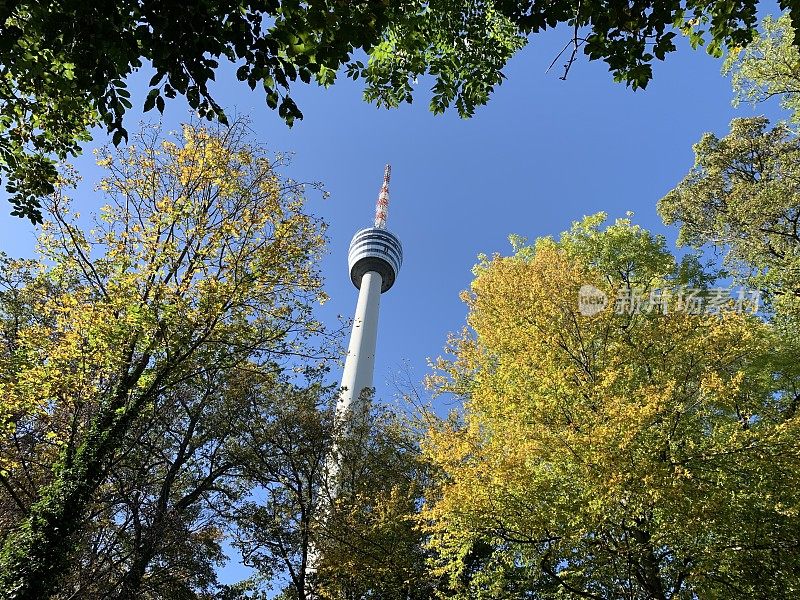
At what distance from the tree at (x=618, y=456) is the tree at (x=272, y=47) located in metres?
4.31

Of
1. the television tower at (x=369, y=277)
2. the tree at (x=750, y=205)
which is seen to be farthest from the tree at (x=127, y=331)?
the television tower at (x=369, y=277)

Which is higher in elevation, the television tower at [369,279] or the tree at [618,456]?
the television tower at [369,279]

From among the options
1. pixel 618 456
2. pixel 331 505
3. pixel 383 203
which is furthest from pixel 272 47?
pixel 383 203

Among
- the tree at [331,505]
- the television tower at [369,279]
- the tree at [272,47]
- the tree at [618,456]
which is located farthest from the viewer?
the television tower at [369,279]

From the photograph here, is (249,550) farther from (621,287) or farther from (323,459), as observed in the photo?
(621,287)

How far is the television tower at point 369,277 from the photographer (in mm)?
45562

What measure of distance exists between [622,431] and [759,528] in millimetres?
2268

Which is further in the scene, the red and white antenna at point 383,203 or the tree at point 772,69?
the red and white antenna at point 383,203

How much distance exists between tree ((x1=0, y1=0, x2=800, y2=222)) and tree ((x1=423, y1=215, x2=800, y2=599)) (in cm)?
431

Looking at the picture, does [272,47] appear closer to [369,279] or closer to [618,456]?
[618,456]

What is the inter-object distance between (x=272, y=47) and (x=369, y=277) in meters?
50.7

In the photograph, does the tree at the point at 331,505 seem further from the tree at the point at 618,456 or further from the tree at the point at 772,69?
the tree at the point at 772,69

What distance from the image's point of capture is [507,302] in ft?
31.4

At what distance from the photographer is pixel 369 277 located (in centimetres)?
5388
